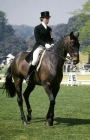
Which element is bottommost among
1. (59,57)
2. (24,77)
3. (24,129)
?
(24,129)

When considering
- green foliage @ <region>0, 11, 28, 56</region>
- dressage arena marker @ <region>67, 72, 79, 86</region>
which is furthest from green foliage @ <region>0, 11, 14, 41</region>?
dressage arena marker @ <region>67, 72, 79, 86</region>

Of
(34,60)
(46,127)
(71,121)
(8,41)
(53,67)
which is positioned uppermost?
(34,60)

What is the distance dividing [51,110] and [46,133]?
1.49 meters

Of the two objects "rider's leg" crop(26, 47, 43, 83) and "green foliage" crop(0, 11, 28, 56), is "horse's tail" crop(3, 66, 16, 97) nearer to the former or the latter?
"rider's leg" crop(26, 47, 43, 83)

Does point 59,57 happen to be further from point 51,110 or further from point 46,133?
point 46,133

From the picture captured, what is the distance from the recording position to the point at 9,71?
1406 cm

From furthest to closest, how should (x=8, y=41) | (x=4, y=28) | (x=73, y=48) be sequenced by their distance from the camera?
1. (x=4, y=28)
2. (x=8, y=41)
3. (x=73, y=48)

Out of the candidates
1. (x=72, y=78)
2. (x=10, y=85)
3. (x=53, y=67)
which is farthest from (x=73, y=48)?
(x=72, y=78)

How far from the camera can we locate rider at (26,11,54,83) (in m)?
12.3

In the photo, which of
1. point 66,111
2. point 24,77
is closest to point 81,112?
point 66,111

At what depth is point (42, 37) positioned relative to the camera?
40.9 feet

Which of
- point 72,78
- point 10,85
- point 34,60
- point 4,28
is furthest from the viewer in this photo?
point 4,28

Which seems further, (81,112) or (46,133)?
(81,112)

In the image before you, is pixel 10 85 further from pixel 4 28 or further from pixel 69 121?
pixel 4 28
